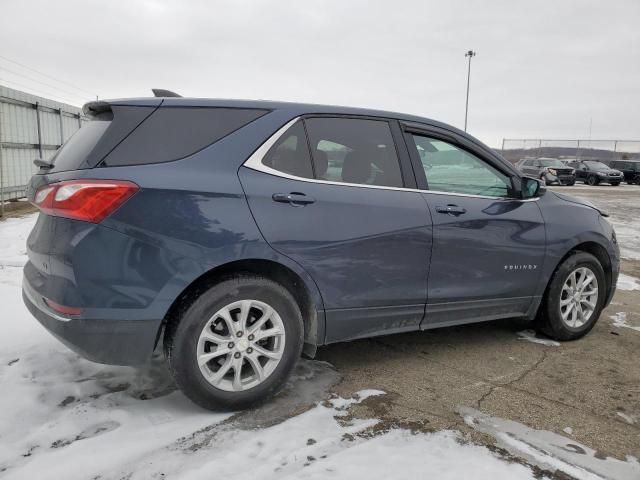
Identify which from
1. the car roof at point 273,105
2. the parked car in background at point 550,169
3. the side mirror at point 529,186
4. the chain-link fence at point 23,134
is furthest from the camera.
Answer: the parked car in background at point 550,169

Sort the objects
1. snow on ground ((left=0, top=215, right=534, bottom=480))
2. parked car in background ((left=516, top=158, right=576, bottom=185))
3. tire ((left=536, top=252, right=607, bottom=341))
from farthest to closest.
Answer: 1. parked car in background ((left=516, top=158, right=576, bottom=185))
2. tire ((left=536, top=252, right=607, bottom=341))
3. snow on ground ((left=0, top=215, right=534, bottom=480))

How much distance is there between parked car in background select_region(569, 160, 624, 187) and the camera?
2931 centimetres

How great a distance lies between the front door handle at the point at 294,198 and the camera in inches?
108

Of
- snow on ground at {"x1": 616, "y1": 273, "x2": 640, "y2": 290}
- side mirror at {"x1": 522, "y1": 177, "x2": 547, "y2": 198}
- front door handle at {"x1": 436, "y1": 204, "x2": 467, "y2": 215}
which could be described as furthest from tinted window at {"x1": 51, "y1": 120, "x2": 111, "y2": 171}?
snow on ground at {"x1": 616, "y1": 273, "x2": 640, "y2": 290}

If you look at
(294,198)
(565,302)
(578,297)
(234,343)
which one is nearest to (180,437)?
(234,343)

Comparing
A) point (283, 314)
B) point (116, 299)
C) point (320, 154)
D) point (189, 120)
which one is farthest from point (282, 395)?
point (189, 120)

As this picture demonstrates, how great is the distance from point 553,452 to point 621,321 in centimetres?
285

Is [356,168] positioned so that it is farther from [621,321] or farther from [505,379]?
[621,321]

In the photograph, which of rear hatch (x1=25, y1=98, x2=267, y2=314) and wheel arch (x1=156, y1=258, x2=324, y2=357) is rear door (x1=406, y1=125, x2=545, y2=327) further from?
rear hatch (x1=25, y1=98, x2=267, y2=314)

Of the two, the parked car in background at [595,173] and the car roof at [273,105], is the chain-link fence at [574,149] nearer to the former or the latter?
the parked car in background at [595,173]

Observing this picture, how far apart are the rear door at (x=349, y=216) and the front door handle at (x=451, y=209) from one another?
130mm

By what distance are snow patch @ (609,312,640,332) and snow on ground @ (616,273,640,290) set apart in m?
1.20

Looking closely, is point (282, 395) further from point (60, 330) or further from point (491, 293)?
point (491, 293)

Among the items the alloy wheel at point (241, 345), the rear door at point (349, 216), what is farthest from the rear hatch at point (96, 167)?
the alloy wheel at point (241, 345)
